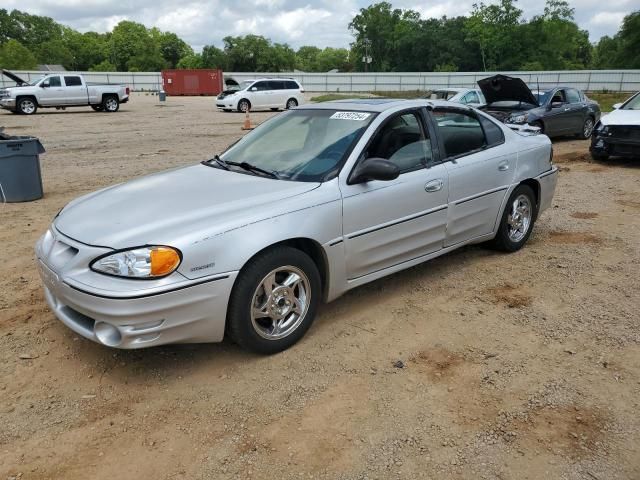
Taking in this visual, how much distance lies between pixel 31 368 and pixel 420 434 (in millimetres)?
2422

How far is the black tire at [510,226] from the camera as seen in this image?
520cm

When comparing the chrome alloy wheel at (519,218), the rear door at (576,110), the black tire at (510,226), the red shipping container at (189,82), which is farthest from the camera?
the red shipping container at (189,82)

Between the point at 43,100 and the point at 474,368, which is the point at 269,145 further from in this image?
the point at 43,100

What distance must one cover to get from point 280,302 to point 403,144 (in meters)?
1.70

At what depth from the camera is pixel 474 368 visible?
338 cm

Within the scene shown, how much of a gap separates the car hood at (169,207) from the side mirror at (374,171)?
0.33 meters

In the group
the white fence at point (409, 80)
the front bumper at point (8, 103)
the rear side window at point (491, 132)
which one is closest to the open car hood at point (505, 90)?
the rear side window at point (491, 132)

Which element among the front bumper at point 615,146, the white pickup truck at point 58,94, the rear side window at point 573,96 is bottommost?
the front bumper at point 615,146

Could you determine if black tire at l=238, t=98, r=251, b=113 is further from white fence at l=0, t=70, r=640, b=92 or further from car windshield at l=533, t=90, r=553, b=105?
white fence at l=0, t=70, r=640, b=92

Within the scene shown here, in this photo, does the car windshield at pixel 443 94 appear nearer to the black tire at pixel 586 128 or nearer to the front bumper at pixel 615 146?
the black tire at pixel 586 128

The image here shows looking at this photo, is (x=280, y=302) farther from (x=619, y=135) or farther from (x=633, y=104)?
(x=633, y=104)

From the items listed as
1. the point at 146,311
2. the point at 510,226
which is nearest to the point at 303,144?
the point at 146,311

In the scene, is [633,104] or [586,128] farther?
[586,128]

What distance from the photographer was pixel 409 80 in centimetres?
4659
